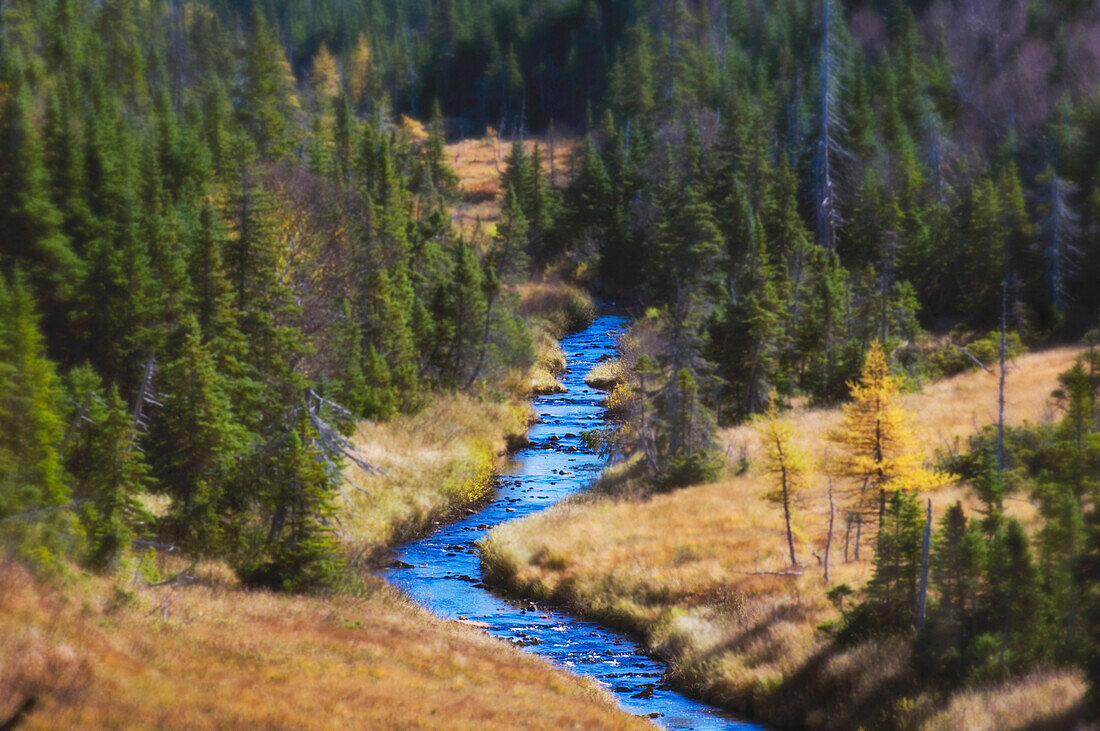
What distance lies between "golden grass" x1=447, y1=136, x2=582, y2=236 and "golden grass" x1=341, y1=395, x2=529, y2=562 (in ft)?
141

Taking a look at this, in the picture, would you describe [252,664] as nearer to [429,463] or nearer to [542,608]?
[542,608]

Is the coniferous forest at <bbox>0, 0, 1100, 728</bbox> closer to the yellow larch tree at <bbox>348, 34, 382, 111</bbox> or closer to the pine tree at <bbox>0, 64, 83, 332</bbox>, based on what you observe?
the pine tree at <bbox>0, 64, 83, 332</bbox>

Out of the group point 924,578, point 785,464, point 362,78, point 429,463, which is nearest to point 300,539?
point 785,464

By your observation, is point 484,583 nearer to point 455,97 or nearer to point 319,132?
point 319,132

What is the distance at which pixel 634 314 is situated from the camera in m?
81.0

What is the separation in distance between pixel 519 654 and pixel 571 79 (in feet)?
420

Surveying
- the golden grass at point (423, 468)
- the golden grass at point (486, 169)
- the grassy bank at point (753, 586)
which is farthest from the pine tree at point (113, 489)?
the golden grass at point (486, 169)

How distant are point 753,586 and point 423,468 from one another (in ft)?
64.2

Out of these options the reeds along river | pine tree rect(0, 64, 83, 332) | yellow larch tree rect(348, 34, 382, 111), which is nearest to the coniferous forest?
pine tree rect(0, 64, 83, 332)

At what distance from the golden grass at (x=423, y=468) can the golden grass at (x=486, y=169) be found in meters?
43.0

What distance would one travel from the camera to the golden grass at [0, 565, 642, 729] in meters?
15.0

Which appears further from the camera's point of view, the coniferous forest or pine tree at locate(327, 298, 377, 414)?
pine tree at locate(327, 298, 377, 414)

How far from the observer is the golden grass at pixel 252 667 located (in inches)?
592

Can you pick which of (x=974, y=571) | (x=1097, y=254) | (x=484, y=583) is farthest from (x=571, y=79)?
(x=974, y=571)
